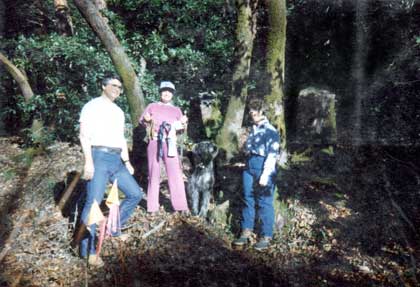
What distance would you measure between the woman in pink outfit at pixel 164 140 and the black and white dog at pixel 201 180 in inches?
8.8

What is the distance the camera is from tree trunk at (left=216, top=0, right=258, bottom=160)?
297 inches

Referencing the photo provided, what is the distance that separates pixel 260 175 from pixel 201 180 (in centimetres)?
119

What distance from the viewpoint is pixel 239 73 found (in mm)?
7719

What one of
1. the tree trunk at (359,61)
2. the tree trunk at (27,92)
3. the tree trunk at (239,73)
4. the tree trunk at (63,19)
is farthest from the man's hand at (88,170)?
the tree trunk at (359,61)

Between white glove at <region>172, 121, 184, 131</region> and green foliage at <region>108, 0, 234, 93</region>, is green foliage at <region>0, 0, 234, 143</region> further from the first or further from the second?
white glove at <region>172, 121, 184, 131</region>

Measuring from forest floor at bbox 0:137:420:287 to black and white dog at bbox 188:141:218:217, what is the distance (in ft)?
0.64

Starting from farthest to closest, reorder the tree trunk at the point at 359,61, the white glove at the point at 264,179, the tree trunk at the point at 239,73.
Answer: the tree trunk at the point at 359,61 → the tree trunk at the point at 239,73 → the white glove at the point at 264,179

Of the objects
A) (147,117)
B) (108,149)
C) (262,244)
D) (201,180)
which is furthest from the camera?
(201,180)

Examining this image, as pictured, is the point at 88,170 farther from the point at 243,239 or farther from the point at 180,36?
the point at 180,36

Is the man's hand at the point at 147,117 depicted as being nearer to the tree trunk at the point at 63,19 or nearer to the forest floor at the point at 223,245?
the forest floor at the point at 223,245

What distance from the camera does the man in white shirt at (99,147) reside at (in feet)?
14.5

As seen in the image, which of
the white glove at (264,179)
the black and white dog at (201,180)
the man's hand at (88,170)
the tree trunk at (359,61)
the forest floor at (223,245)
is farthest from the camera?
the tree trunk at (359,61)

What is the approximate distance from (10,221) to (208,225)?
326 centimetres

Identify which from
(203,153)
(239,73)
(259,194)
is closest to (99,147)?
(203,153)
